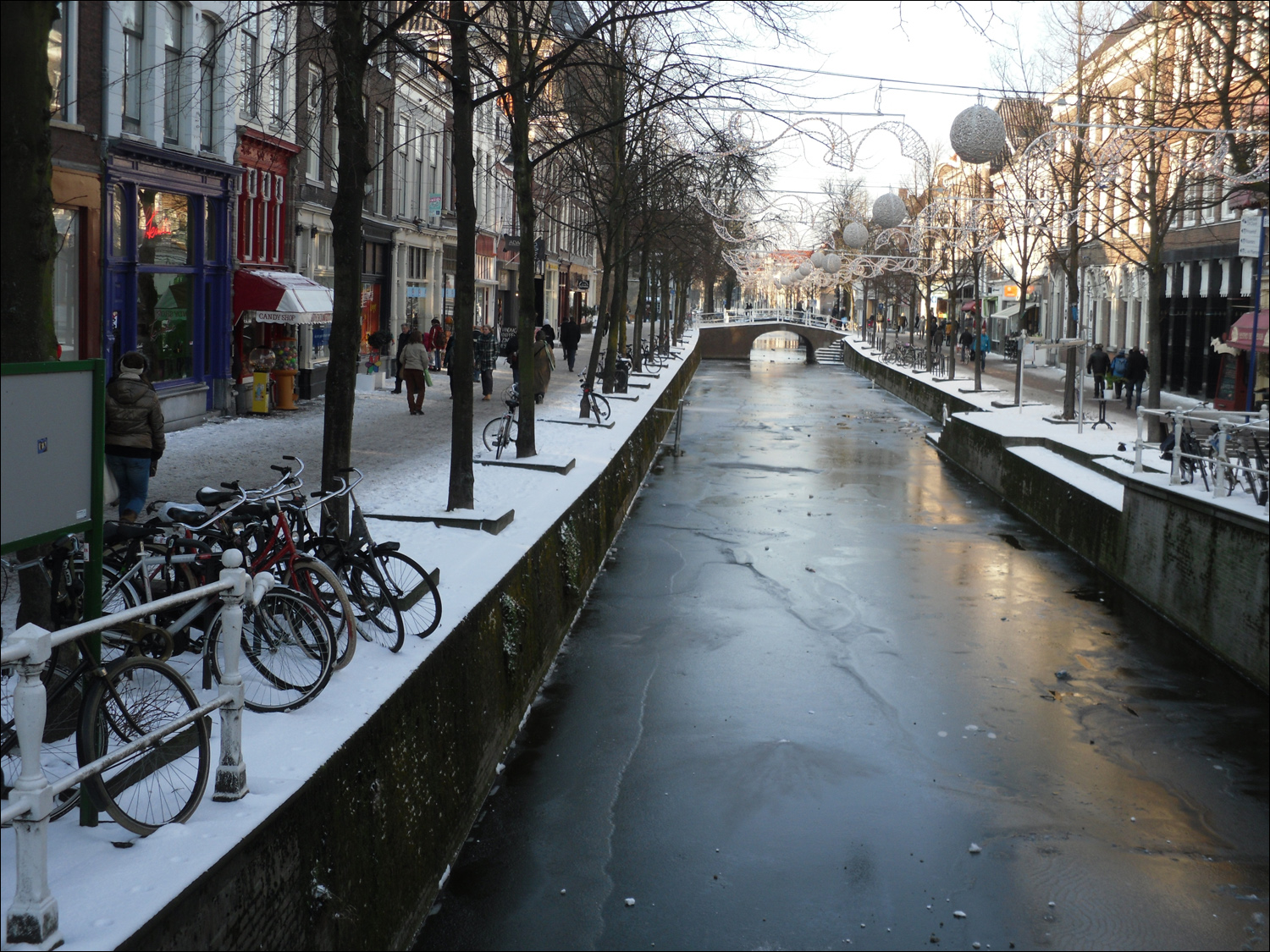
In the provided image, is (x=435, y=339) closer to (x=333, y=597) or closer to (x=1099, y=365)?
(x=1099, y=365)

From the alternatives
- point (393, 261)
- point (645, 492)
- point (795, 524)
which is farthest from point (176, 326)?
point (393, 261)

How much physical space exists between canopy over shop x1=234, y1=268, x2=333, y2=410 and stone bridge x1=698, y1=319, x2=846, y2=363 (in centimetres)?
5873

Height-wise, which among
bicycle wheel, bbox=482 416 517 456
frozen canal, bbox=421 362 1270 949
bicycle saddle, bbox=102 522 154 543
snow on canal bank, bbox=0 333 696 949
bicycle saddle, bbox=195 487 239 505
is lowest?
frozen canal, bbox=421 362 1270 949

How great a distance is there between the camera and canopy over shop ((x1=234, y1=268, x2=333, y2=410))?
24438mm

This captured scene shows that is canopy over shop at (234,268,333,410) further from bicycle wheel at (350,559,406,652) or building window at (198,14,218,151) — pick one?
bicycle wheel at (350,559,406,652)

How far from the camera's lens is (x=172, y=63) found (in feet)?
64.4

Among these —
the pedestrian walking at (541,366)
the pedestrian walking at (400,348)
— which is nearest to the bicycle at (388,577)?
the pedestrian walking at (541,366)

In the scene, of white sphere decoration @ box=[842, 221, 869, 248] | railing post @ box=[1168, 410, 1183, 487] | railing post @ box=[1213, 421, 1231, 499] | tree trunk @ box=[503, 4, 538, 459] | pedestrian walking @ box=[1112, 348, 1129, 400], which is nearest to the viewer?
railing post @ box=[1213, 421, 1231, 499]

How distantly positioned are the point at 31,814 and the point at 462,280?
9.92m

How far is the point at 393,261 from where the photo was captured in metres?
36.6

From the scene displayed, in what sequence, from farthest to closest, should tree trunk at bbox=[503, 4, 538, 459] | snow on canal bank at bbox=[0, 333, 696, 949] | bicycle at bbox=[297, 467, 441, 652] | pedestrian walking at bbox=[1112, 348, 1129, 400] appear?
→ pedestrian walking at bbox=[1112, 348, 1129, 400]
tree trunk at bbox=[503, 4, 538, 459]
bicycle at bbox=[297, 467, 441, 652]
snow on canal bank at bbox=[0, 333, 696, 949]

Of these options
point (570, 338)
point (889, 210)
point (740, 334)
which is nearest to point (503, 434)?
point (889, 210)

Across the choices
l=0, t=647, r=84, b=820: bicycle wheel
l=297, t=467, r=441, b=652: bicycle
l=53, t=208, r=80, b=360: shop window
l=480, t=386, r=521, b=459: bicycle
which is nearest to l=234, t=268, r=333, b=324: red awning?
l=480, t=386, r=521, b=459: bicycle

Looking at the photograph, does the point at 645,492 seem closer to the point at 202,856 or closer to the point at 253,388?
the point at 253,388
